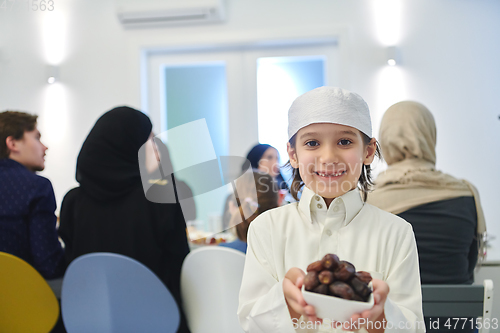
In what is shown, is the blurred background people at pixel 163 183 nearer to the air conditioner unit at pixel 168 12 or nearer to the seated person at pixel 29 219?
the seated person at pixel 29 219

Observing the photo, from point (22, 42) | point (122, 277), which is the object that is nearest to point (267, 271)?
point (122, 277)

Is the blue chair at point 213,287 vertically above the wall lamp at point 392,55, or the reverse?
the wall lamp at point 392,55

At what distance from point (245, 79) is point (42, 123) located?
1.80m

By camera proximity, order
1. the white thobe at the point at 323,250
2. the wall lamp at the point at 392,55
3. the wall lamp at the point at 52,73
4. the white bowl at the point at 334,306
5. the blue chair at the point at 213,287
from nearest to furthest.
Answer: the white bowl at the point at 334,306
the white thobe at the point at 323,250
the blue chair at the point at 213,287
the wall lamp at the point at 392,55
the wall lamp at the point at 52,73

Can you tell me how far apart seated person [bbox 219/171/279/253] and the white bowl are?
2.31 feet

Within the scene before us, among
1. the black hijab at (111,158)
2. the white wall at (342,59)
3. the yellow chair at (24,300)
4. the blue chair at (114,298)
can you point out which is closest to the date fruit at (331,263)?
the blue chair at (114,298)

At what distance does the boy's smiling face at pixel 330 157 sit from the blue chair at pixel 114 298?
0.78 meters

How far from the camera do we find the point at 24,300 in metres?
1.44

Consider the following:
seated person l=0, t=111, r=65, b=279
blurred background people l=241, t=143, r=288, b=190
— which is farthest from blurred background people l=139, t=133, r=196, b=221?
blurred background people l=241, t=143, r=288, b=190

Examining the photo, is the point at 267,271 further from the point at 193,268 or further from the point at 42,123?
the point at 42,123

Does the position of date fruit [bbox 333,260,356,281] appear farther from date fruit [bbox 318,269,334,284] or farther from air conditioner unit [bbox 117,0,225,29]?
air conditioner unit [bbox 117,0,225,29]

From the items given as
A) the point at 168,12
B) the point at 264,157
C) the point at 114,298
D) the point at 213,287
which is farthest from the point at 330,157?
the point at 168,12

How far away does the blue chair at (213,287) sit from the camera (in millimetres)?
1254

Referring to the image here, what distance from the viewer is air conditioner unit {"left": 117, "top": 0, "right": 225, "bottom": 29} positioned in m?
3.29
